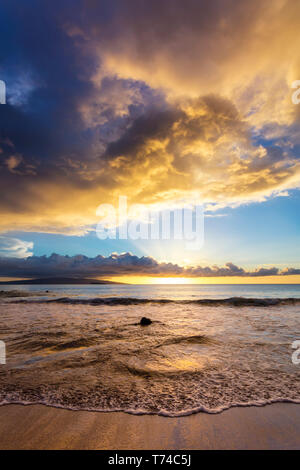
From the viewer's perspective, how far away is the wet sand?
115 inches

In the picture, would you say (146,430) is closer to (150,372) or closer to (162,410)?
(162,410)

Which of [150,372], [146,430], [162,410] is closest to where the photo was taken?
[146,430]

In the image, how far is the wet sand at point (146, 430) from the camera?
9.61 ft

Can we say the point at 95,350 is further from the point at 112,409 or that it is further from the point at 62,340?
the point at 112,409

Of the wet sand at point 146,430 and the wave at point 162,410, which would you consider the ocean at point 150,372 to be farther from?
the wet sand at point 146,430

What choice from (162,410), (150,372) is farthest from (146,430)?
(150,372)

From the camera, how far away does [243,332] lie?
10.4 m

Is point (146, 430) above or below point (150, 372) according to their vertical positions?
above

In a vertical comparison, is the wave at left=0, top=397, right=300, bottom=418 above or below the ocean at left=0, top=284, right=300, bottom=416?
above

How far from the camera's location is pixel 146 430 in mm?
3209

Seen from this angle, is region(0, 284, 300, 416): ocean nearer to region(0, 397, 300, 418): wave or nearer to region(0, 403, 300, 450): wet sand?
region(0, 397, 300, 418): wave

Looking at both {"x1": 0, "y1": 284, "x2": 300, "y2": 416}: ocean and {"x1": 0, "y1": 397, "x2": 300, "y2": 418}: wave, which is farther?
{"x1": 0, "y1": 284, "x2": 300, "y2": 416}: ocean

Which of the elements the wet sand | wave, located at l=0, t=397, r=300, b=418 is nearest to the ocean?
wave, located at l=0, t=397, r=300, b=418

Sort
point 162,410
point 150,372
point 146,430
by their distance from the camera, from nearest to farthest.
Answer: point 146,430, point 162,410, point 150,372
